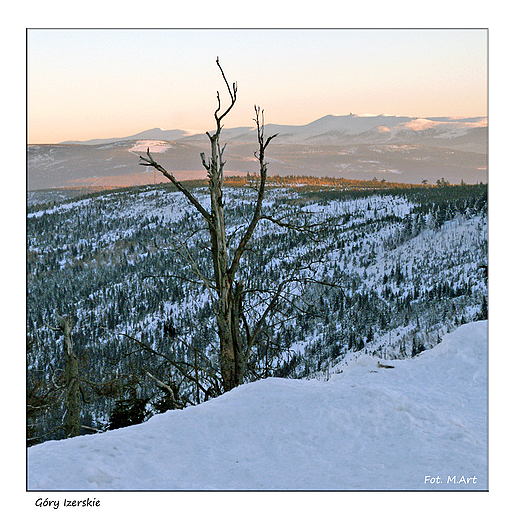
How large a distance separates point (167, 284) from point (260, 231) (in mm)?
14745

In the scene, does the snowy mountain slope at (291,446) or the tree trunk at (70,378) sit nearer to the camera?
the snowy mountain slope at (291,446)

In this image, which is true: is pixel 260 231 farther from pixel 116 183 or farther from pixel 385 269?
pixel 116 183

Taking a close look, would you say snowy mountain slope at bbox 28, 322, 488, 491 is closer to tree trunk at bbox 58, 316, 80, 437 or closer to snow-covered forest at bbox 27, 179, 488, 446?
snow-covered forest at bbox 27, 179, 488, 446

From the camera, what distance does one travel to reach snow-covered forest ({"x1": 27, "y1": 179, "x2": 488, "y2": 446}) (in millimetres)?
10398

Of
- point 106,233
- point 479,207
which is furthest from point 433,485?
point 106,233

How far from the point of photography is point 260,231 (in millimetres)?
65750

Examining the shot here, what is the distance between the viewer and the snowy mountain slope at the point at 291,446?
4121 millimetres

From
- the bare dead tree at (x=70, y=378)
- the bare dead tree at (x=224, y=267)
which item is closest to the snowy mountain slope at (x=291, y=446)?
the bare dead tree at (x=224, y=267)

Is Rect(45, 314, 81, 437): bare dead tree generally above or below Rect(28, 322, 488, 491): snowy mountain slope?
below

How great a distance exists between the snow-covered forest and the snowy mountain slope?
2242 millimetres

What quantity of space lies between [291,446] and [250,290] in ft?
11.4

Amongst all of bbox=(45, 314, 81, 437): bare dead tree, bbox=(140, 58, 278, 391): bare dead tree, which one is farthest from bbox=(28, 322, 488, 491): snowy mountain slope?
bbox=(45, 314, 81, 437): bare dead tree

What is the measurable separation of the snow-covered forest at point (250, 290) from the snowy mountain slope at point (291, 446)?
88.3 inches

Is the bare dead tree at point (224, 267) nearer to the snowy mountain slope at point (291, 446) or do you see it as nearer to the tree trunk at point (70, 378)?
the snowy mountain slope at point (291, 446)
